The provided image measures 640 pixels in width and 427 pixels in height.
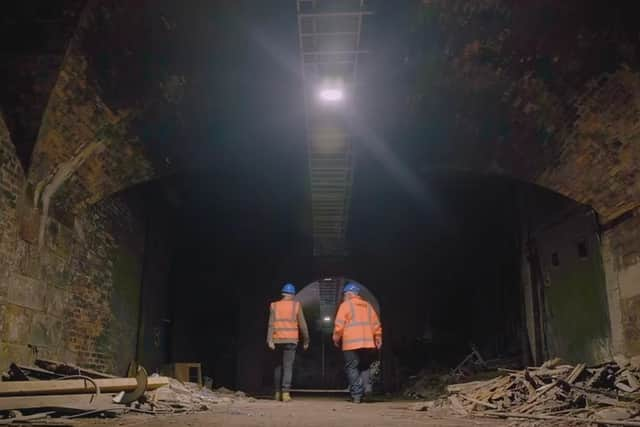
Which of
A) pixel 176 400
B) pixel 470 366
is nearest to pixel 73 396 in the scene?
pixel 176 400

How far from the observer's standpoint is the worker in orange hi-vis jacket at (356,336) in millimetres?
8852

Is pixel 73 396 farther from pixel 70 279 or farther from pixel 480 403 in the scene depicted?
pixel 480 403

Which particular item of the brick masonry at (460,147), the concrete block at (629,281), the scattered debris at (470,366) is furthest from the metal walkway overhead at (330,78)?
the scattered debris at (470,366)

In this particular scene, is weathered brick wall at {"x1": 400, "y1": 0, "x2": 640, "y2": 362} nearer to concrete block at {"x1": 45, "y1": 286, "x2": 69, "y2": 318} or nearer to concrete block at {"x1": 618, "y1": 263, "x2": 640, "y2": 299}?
concrete block at {"x1": 618, "y1": 263, "x2": 640, "y2": 299}

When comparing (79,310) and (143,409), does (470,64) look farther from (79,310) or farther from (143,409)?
(79,310)

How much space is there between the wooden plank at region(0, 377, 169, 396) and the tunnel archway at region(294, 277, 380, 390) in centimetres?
1447

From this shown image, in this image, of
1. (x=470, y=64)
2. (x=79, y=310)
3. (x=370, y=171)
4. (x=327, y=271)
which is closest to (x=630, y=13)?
(x=470, y=64)

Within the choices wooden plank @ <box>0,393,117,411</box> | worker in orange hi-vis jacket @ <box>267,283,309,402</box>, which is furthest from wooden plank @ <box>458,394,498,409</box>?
wooden plank @ <box>0,393,117,411</box>

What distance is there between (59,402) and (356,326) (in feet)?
14.1

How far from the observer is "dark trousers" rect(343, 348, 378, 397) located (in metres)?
8.86

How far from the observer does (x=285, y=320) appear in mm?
9320

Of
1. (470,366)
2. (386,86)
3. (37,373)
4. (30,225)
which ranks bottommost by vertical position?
(37,373)

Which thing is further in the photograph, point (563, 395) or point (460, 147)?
point (460, 147)

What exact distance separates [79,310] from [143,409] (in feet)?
7.55
